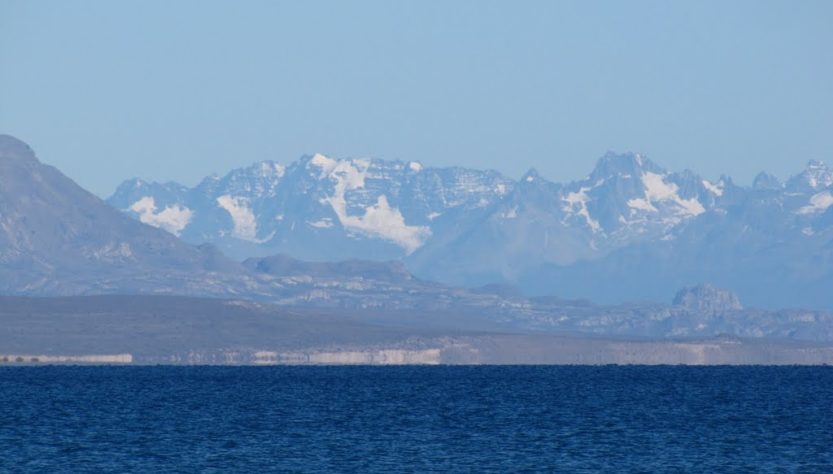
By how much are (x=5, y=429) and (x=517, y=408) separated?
6037cm

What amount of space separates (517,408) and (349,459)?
65.6m

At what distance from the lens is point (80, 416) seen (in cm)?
17825

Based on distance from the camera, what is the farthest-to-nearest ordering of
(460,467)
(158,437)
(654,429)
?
(654,429)
(158,437)
(460,467)

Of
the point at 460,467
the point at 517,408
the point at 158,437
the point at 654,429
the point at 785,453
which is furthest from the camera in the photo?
the point at 517,408

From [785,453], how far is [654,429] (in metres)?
23.4

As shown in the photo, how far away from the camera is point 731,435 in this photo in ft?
518

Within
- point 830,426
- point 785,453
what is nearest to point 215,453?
point 785,453

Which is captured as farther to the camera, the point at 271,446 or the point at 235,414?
the point at 235,414

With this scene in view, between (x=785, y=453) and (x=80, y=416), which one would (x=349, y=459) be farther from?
(x=80, y=416)

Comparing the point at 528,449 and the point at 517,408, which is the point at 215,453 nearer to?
the point at 528,449

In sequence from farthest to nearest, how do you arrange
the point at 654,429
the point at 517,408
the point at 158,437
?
the point at 517,408 < the point at 654,429 < the point at 158,437

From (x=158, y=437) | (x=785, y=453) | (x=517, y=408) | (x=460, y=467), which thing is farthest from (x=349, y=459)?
(x=517, y=408)

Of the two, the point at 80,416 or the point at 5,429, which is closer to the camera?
the point at 5,429

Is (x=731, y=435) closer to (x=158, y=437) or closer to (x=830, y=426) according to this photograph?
(x=830, y=426)
